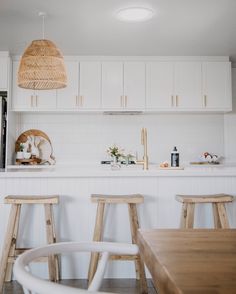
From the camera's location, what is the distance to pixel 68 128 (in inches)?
208

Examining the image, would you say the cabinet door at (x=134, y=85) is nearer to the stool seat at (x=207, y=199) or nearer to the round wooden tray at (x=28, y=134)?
the round wooden tray at (x=28, y=134)

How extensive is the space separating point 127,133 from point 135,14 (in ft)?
7.25

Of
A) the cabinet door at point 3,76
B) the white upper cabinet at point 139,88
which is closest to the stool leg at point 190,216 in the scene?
the white upper cabinet at point 139,88

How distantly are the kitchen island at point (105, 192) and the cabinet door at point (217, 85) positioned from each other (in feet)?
7.07

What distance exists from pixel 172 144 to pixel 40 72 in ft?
8.76

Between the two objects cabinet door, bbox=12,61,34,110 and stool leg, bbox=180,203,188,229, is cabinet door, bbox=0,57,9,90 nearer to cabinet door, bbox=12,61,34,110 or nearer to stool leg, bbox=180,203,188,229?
cabinet door, bbox=12,61,34,110

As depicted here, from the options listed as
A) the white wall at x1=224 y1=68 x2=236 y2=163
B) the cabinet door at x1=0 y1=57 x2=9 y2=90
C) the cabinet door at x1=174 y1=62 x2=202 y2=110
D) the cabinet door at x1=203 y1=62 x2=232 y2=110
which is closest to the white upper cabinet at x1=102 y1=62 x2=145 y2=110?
the cabinet door at x1=174 y1=62 x2=202 y2=110

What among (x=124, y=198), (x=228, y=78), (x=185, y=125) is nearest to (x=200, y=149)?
(x=185, y=125)

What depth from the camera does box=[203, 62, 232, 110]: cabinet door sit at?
495 cm

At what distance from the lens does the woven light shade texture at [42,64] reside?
3129 mm

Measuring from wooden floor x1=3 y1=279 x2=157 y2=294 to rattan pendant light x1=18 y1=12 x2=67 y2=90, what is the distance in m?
1.70

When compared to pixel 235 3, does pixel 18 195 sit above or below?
below

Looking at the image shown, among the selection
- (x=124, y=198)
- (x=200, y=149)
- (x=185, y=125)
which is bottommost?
(x=124, y=198)

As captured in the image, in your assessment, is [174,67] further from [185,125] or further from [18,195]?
[18,195]
